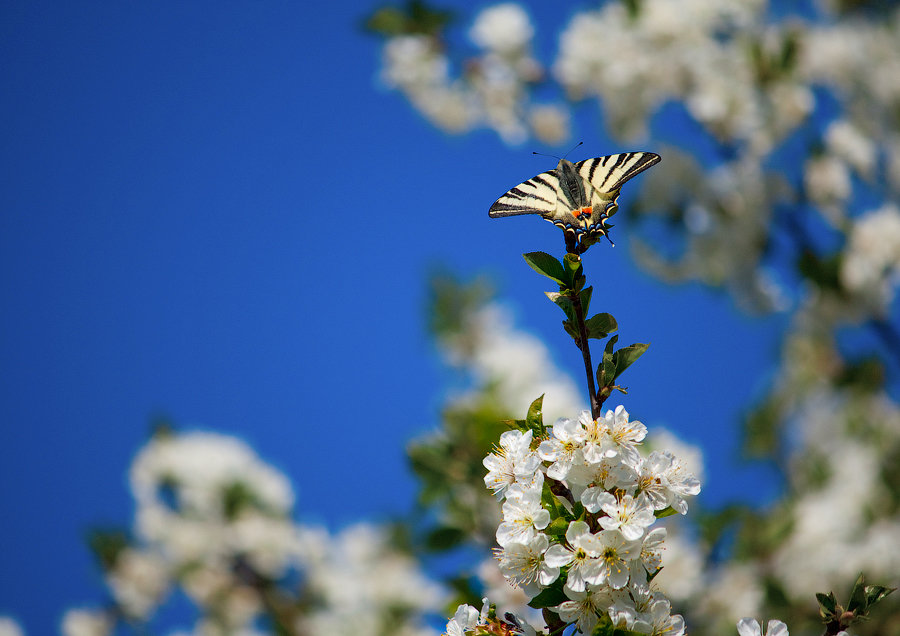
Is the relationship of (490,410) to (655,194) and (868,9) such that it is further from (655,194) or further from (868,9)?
(868,9)

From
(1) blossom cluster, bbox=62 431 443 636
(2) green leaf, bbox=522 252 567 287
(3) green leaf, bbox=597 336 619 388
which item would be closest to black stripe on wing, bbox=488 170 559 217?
(2) green leaf, bbox=522 252 567 287

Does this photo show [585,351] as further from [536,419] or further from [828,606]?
[828,606]

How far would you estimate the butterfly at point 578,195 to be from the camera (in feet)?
3.39

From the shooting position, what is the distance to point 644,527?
0.85 meters

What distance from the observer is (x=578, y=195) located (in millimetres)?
1091

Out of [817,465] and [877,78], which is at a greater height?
[877,78]

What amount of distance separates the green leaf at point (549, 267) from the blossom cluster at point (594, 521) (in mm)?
207

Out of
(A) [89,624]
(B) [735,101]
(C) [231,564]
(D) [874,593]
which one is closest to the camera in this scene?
(D) [874,593]

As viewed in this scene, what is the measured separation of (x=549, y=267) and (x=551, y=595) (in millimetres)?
469

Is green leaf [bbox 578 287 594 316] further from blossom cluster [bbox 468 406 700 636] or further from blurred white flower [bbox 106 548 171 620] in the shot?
blurred white flower [bbox 106 548 171 620]

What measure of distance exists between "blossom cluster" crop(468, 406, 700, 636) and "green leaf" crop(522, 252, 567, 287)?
21 cm

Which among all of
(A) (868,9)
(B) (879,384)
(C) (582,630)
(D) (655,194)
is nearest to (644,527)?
(C) (582,630)

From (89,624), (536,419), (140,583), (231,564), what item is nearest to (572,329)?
(536,419)

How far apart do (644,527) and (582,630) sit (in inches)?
6.7
